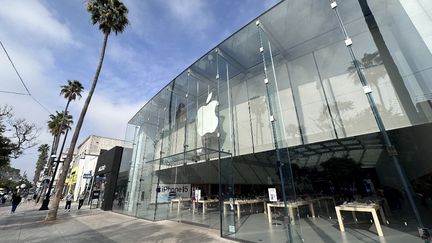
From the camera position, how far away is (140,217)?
36.6ft

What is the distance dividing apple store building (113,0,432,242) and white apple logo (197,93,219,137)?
0.10 m

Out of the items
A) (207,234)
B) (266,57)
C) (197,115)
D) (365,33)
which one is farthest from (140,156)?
(365,33)

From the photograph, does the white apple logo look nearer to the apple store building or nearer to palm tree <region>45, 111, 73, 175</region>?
the apple store building

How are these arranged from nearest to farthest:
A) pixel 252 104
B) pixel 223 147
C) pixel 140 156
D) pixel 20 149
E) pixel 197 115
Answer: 1. pixel 223 147
2. pixel 252 104
3. pixel 197 115
4. pixel 140 156
5. pixel 20 149

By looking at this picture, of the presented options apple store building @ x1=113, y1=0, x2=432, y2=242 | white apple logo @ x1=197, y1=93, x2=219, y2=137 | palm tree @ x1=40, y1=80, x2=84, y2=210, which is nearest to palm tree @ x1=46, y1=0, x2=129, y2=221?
apple store building @ x1=113, y1=0, x2=432, y2=242

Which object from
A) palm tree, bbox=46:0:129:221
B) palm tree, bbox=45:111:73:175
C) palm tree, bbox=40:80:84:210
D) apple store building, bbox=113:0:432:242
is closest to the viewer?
apple store building, bbox=113:0:432:242

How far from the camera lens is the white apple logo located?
31.2ft

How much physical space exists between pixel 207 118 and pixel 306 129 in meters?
4.80

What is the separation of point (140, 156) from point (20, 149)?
37.7 ft

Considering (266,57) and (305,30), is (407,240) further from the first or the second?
(305,30)

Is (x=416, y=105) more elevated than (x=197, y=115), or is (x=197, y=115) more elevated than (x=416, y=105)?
(x=197, y=115)

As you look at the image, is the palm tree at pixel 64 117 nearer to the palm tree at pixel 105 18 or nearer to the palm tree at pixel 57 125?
the palm tree at pixel 57 125

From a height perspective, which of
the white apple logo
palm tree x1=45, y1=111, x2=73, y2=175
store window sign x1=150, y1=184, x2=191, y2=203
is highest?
palm tree x1=45, y1=111, x2=73, y2=175

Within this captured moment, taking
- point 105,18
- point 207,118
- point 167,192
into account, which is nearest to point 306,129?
point 207,118
